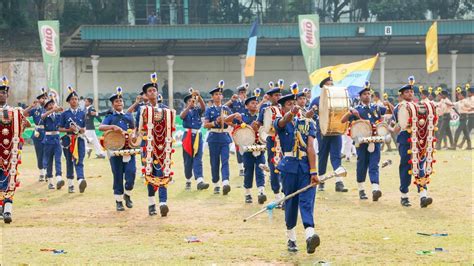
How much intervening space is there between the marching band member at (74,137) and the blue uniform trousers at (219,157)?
2684 millimetres

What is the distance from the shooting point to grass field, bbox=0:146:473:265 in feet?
34.3

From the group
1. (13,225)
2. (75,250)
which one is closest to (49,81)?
(13,225)

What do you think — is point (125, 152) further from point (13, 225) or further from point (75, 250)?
point (75, 250)

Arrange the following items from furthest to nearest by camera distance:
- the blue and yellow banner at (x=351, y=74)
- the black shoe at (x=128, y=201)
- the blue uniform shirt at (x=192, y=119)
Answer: the blue and yellow banner at (x=351, y=74) → the blue uniform shirt at (x=192, y=119) → the black shoe at (x=128, y=201)

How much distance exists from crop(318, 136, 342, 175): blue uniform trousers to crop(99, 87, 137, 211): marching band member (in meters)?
3.81

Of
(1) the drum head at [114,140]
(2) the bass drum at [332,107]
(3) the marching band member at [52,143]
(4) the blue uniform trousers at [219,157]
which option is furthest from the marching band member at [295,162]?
(3) the marching band member at [52,143]

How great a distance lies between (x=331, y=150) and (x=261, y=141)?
1876 mm

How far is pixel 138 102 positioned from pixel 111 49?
33.6 m

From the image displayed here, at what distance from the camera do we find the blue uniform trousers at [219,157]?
1759 cm

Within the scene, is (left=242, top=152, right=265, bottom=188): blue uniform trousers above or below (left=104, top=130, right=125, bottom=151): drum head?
below

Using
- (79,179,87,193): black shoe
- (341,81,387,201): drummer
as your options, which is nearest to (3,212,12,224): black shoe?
(79,179,87,193): black shoe

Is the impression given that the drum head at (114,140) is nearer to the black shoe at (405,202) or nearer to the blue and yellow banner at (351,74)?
the black shoe at (405,202)

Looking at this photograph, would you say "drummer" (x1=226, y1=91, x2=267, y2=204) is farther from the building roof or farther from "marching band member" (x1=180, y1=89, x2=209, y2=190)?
the building roof

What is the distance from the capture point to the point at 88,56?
1951 inches
